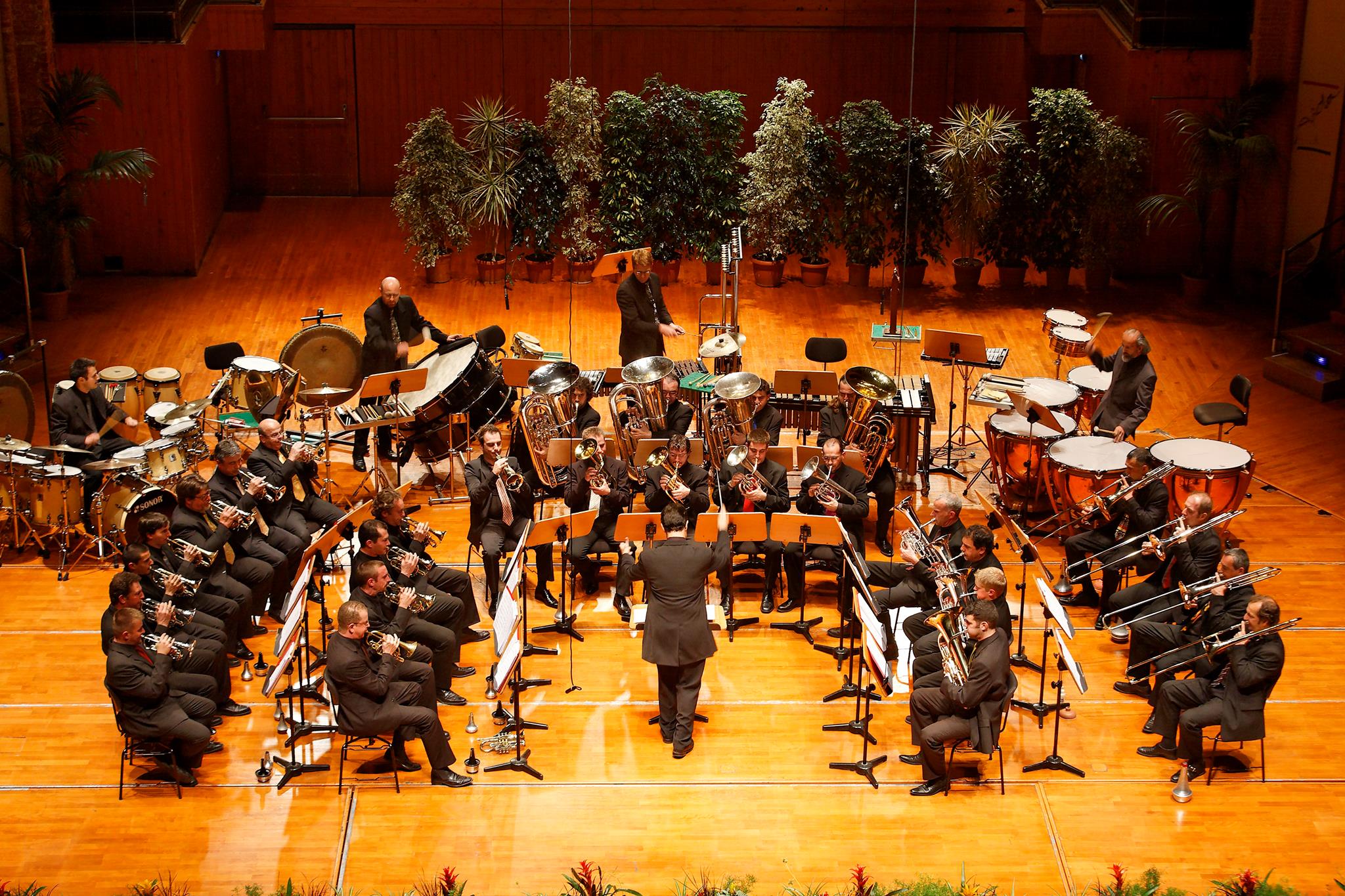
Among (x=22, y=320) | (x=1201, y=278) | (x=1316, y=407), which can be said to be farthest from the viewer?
(x=1201, y=278)

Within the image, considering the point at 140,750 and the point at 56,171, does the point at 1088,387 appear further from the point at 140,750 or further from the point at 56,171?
the point at 56,171

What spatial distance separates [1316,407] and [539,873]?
29.3 feet

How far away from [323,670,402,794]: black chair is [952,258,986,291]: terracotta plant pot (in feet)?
29.5

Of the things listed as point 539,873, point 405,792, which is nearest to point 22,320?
point 405,792

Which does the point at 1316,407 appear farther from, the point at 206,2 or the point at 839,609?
the point at 206,2

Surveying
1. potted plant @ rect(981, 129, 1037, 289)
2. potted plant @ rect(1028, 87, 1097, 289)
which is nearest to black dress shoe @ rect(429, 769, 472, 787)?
potted plant @ rect(981, 129, 1037, 289)

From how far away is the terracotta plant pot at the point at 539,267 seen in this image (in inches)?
587

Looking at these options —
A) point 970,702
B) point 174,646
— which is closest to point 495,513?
point 174,646

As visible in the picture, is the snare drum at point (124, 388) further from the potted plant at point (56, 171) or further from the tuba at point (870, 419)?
the tuba at point (870, 419)

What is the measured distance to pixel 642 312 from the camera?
11570 millimetres

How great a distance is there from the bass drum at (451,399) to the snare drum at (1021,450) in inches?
153

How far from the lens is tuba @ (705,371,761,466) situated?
1017 cm

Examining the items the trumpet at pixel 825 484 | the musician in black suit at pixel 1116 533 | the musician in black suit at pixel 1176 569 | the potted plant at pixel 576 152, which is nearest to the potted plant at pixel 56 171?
the potted plant at pixel 576 152

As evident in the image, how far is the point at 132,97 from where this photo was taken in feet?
47.3
